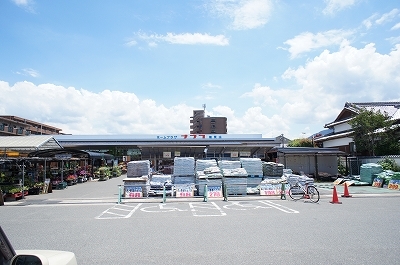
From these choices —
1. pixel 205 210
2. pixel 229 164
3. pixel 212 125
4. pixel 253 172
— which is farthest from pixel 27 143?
pixel 212 125

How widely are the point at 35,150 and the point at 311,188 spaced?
21082mm

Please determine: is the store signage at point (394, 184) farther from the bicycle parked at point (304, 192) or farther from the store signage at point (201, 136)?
the store signage at point (201, 136)

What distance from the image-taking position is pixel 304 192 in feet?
51.9

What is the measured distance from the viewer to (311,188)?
15.0m

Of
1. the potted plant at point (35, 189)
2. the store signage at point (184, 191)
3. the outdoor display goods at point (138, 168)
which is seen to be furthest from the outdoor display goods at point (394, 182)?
the potted plant at point (35, 189)

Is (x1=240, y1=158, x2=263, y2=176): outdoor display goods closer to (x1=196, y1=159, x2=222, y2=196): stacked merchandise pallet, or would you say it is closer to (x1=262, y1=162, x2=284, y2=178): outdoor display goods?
(x1=262, y1=162, x2=284, y2=178): outdoor display goods

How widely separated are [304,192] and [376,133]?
1630 centimetres

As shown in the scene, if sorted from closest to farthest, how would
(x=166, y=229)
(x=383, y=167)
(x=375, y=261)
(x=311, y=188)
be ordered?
(x=375, y=261) < (x=166, y=229) < (x=311, y=188) < (x=383, y=167)

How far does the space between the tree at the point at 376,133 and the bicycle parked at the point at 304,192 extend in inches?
574

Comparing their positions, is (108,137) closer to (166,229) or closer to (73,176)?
(73,176)

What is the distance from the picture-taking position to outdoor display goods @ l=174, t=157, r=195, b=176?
734 inches

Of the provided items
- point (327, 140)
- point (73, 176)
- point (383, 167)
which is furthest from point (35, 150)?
point (327, 140)

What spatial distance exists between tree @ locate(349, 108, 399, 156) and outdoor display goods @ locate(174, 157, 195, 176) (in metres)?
17.9

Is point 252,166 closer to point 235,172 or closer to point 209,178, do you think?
point 235,172
